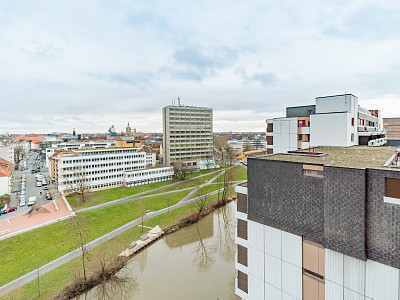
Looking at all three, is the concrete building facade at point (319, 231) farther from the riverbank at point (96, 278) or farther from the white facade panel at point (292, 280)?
the riverbank at point (96, 278)

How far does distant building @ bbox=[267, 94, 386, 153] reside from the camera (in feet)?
71.3

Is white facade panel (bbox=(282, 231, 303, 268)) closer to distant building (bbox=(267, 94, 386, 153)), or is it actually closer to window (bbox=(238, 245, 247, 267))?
window (bbox=(238, 245, 247, 267))

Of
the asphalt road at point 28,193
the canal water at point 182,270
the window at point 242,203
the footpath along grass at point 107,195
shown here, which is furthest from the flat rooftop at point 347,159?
the asphalt road at point 28,193

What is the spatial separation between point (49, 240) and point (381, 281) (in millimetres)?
27972

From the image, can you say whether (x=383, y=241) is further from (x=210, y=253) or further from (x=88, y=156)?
(x=88, y=156)

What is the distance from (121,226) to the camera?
89.1ft

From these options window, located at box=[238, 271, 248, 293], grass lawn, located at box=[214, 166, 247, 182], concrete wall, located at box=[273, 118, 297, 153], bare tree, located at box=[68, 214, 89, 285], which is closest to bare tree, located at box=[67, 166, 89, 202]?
bare tree, located at box=[68, 214, 89, 285]

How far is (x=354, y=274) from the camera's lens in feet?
26.3

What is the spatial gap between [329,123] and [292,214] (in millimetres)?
16447

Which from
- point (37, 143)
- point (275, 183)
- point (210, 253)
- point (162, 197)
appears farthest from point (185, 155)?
point (37, 143)

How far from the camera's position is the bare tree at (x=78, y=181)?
130 feet

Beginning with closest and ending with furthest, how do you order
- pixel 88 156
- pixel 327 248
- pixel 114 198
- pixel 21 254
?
pixel 327 248 < pixel 21 254 < pixel 114 198 < pixel 88 156

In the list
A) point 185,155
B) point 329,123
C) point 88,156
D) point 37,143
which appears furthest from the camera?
point 37,143

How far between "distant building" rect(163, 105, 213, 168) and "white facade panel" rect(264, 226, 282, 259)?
167ft
